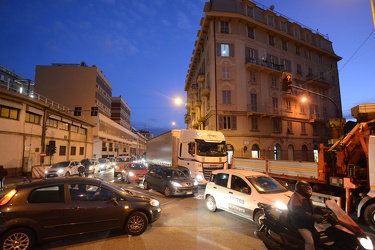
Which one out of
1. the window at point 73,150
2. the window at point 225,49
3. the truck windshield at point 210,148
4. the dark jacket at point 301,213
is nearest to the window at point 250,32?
the window at point 225,49

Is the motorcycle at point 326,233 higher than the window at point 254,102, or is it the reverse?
the window at point 254,102

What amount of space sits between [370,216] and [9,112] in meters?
27.2

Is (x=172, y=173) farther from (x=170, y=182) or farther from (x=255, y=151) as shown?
(x=255, y=151)

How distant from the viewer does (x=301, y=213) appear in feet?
14.0

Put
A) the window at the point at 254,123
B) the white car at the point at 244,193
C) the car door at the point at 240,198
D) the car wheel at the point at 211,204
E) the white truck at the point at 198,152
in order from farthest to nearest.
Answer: the window at the point at 254,123 < the white truck at the point at 198,152 < the car wheel at the point at 211,204 < the car door at the point at 240,198 < the white car at the point at 244,193

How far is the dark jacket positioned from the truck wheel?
4408 millimetres

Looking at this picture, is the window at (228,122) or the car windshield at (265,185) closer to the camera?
the car windshield at (265,185)

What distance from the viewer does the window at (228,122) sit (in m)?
30.1

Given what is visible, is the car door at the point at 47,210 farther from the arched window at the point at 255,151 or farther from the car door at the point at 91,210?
the arched window at the point at 255,151

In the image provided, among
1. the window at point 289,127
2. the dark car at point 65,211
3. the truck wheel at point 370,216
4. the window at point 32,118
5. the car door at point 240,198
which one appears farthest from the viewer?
the window at point 289,127

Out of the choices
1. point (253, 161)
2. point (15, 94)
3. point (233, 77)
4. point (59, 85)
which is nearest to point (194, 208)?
point (253, 161)

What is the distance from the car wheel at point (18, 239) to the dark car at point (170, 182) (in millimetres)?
7012

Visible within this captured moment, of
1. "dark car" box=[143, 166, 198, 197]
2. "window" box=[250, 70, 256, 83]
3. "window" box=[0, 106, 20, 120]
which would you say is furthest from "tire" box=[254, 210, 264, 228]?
"window" box=[250, 70, 256, 83]

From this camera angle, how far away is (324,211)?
451 cm
